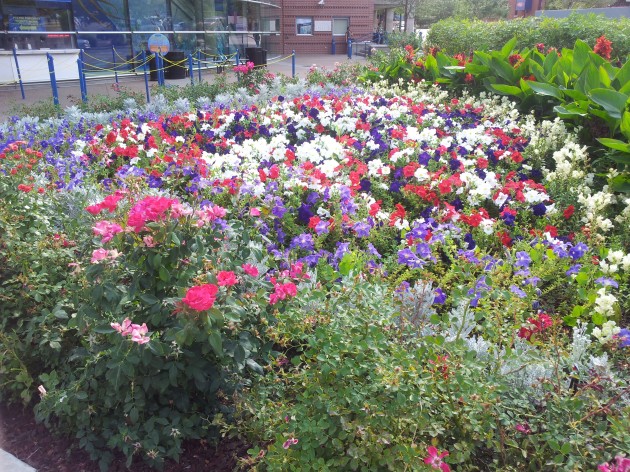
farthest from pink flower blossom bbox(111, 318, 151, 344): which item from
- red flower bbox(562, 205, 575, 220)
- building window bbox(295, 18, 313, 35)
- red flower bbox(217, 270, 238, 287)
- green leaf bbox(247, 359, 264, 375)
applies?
building window bbox(295, 18, 313, 35)

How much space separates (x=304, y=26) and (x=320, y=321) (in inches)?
1251

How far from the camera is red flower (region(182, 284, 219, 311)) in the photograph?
5.46 ft

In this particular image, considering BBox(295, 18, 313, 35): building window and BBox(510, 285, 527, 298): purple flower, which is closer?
BBox(510, 285, 527, 298): purple flower

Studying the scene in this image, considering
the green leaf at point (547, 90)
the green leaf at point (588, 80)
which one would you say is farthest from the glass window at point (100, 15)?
the green leaf at point (588, 80)

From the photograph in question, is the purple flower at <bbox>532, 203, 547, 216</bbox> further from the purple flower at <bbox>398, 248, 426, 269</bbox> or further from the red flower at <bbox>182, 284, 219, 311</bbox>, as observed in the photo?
the red flower at <bbox>182, 284, 219, 311</bbox>

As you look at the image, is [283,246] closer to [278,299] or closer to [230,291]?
[278,299]

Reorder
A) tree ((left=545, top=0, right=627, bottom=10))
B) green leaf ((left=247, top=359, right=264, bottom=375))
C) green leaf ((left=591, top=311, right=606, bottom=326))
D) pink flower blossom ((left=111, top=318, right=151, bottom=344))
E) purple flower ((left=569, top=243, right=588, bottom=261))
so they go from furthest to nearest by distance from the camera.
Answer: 1. tree ((left=545, top=0, right=627, bottom=10))
2. purple flower ((left=569, top=243, right=588, bottom=261))
3. green leaf ((left=591, top=311, right=606, bottom=326))
4. green leaf ((left=247, top=359, right=264, bottom=375))
5. pink flower blossom ((left=111, top=318, right=151, bottom=344))

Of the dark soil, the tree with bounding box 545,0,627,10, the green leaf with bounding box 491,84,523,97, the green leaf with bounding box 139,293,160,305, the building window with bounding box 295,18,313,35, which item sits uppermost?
the tree with bounding box 545,0,627,10

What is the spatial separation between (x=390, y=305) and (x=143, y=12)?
16.1m

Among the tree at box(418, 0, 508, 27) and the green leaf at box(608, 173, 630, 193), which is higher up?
the tree at box(418, 0, 508, 27)

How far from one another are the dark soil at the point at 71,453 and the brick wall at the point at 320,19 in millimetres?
30702

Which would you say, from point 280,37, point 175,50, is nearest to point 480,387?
point 175,50

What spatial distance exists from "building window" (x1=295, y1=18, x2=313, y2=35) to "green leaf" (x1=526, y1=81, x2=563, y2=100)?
27820 millimetres

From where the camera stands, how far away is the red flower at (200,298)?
1.66 meters
